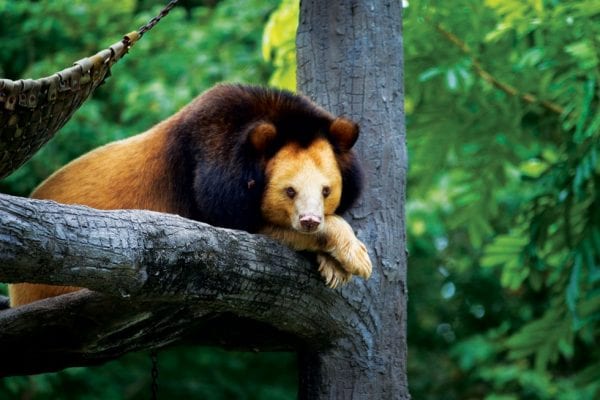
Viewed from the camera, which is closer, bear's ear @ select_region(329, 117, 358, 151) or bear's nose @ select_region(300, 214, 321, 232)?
bear's nose @ select_region(300, 214, 321, 232)

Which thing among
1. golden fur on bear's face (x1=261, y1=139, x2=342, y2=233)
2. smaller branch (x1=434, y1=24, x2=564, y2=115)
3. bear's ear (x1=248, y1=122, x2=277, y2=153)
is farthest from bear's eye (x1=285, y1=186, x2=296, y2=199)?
smaller branch (x1=434, y1=24, x2=564, y2=115)

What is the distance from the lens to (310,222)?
4598mm

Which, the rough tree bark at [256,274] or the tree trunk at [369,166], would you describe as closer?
the rough tree bark at [256,274]

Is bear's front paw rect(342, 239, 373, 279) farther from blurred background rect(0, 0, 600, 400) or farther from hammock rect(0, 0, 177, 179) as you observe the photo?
blurred background rect(0, 0, 600, 400)

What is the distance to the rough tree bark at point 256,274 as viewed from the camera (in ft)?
12.2

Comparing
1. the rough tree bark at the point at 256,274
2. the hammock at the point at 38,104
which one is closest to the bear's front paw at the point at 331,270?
the rough tree bark at the point at 256,274

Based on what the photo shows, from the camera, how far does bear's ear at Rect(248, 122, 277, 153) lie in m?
4.96

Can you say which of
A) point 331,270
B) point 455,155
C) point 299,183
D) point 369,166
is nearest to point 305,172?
point 299,183

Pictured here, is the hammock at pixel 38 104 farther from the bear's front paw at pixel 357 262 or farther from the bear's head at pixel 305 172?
the bear's front paw at pixel 357 262

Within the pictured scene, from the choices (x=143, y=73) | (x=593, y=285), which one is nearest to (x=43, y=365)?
(x=593, y=285)

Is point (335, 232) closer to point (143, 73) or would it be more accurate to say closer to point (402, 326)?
point (402, 326)

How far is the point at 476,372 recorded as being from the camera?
12.5 m

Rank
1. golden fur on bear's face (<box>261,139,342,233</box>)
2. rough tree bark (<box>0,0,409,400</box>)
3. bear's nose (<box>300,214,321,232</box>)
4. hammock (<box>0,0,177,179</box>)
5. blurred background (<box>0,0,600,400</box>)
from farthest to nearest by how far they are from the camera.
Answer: blurred background (<box>0,0,600,400</box>), golden fur on bear's face (<box>261,139,342,233</box>), bear's nose (<box>300,214,321,232</box>), hammock (<box>0,0,177,179</box>), rough tree bark (<box>0,0,409,400</box>)

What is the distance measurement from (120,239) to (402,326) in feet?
7.19
